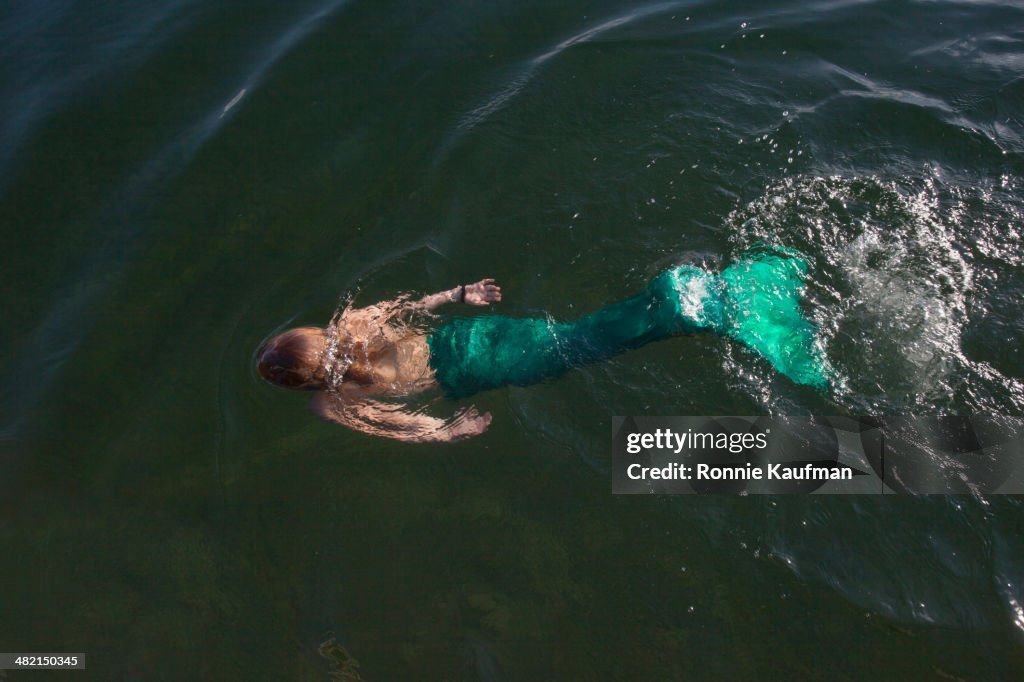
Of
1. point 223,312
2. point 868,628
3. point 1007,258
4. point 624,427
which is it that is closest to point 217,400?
point 223,312

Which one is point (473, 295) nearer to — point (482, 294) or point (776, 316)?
point (482, 294)

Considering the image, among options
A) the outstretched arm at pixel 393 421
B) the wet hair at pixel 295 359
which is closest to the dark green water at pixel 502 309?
the outstretched arm at pixel 393 421

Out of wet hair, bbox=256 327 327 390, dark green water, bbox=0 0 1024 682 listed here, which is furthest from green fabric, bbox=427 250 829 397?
wet hair, bbox=256 327 327 390

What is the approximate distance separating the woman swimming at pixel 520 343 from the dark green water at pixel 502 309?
0.17 m

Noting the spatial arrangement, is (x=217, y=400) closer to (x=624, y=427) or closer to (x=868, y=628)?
(x=624, y=427)

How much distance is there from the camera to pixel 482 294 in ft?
18.3

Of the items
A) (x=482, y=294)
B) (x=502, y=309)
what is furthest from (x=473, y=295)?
(x=502, y=309)

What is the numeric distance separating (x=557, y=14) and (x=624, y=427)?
588cm

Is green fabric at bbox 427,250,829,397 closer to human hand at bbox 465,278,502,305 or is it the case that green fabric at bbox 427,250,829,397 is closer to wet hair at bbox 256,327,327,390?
human hand at bbox 465,278,502,305

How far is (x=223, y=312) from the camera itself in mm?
6227

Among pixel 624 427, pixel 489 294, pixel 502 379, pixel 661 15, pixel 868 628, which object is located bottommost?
pixel 868 628

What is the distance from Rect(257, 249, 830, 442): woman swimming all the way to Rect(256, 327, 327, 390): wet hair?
0.08 m

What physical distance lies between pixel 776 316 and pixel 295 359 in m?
3.47

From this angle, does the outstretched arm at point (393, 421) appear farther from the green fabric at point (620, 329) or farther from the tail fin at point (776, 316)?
the tail fin at point (776, 316)
